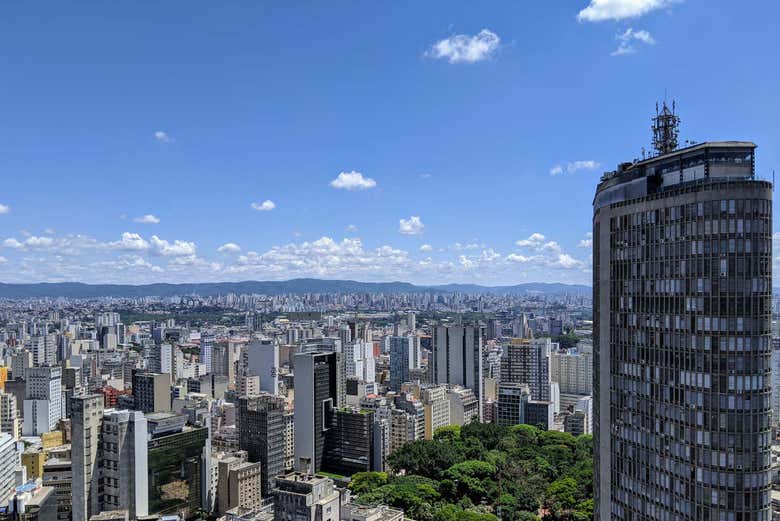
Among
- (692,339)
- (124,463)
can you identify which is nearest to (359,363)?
(124,463)

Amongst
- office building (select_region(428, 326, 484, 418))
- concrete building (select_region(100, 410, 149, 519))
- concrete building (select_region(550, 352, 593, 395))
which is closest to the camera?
concrete building (select_region(100, 410, 149, 519))

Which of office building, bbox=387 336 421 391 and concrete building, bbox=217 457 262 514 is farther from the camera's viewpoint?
office building, bbox=387 336 421 391

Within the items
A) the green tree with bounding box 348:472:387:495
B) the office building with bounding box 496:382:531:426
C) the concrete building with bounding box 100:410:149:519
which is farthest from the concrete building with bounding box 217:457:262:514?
the office building with bounding box 496:382:531:426

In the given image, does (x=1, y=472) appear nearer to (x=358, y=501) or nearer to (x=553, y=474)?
(x=358, y=501)

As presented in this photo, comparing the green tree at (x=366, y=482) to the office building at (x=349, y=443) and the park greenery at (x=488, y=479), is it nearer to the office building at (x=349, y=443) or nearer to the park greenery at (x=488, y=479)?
the park greenery at (x=488, y=479)

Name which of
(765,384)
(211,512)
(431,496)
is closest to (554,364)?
(431,496)

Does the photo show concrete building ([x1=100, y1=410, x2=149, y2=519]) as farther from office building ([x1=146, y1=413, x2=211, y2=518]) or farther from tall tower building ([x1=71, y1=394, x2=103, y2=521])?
office building ([x1=146, y1=413, x2=211, y2=518])

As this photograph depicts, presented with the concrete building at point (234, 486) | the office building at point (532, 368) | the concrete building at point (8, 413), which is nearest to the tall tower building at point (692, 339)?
the concrete building at point (234, 486)
